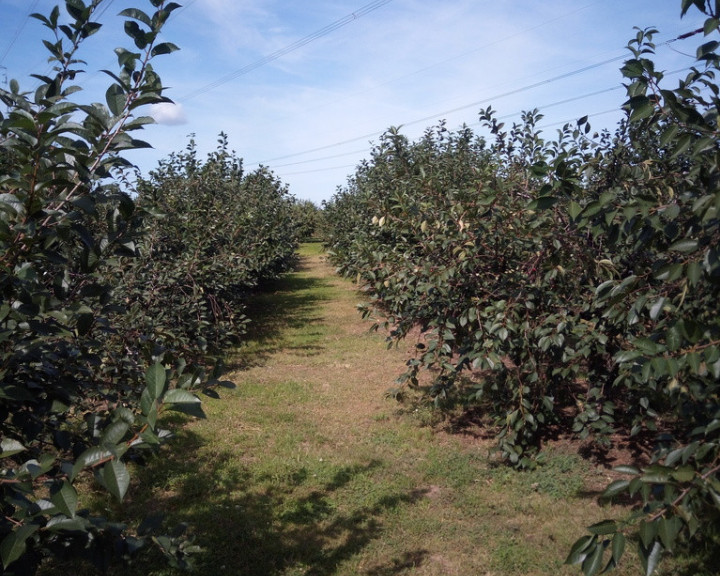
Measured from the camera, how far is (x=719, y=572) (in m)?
3.47

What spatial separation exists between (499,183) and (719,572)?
295 centimetres

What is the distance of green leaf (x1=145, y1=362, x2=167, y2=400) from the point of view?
151 cm

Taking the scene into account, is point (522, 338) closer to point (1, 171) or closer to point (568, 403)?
point (568, 403)

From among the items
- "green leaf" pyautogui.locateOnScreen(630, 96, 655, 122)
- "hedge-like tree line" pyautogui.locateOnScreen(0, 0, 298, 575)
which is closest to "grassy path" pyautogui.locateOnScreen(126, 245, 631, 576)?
"hedge-like tree line" pyautogui.locateOnScreen(0, 0, 298, 575)

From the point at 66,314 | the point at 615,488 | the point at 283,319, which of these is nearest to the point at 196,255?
the point at 283,319

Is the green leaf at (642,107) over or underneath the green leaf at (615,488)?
over

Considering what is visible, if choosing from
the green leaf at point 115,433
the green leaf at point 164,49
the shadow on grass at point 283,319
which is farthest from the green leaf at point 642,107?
the shadow on grass at point 283,319

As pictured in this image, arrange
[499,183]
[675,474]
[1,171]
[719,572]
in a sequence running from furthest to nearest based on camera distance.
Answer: [499,183]
[719,572]
[1,171]
[675,474]

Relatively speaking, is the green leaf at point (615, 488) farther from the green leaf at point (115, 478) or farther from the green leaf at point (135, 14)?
the green leaf at point (135, 14)

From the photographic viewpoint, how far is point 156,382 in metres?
1.51

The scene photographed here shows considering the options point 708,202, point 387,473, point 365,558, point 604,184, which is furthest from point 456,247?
point 708,202

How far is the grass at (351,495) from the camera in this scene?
3.91 meters

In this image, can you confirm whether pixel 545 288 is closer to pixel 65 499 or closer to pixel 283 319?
pixel 65 499

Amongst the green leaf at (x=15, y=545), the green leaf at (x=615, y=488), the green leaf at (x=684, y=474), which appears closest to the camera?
the green leaf at (x=15, y=545)
